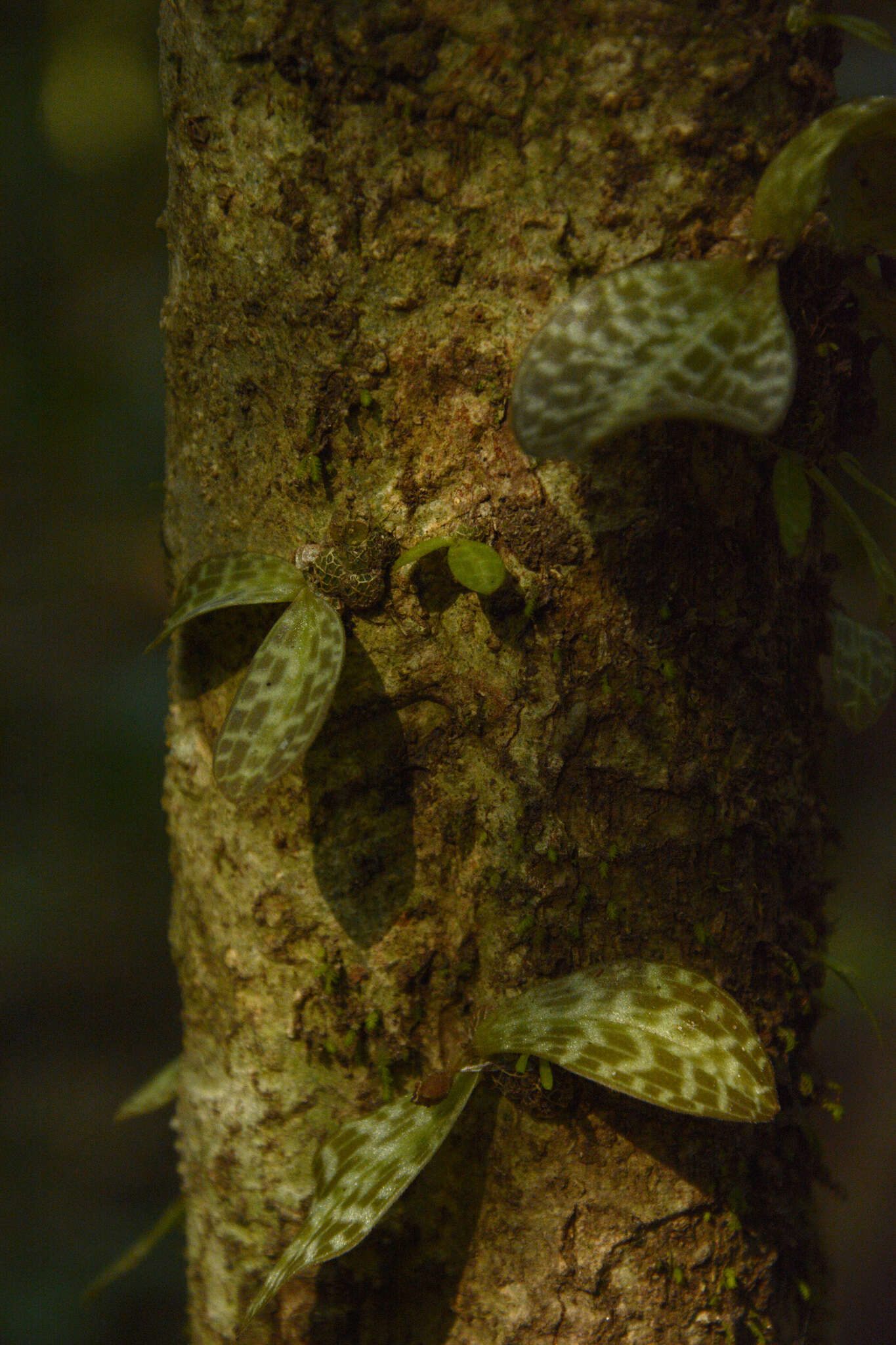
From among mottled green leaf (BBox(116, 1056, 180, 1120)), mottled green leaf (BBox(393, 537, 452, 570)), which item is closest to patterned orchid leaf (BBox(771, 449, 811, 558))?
mottled green leaf (BBox(393, 537, 452, 570))

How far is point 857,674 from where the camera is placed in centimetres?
85

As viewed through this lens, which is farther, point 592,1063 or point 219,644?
point 219,644

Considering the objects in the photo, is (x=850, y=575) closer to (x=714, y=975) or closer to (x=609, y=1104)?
(x=714, y=975)

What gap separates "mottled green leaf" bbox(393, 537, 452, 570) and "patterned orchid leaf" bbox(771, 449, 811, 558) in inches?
10.0

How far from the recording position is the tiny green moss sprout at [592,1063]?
643 mm

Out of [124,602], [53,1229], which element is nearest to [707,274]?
[124,602]

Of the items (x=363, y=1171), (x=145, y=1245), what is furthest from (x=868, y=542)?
(x=145, y=1245)

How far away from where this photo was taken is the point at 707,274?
617 millimetres

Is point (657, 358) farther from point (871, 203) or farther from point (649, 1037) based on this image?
point (649, 1037)

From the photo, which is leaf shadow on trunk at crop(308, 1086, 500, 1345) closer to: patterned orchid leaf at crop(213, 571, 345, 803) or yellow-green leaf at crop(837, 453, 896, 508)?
patterned orchid leaf at crop(213, 571, 345, 803)

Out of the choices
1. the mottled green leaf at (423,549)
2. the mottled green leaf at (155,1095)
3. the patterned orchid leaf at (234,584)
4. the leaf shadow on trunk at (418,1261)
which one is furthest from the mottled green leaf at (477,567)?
the mottled green leaf at (155,1095)

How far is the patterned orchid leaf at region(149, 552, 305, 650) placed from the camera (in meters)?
0.71

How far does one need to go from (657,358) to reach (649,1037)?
1.55ft

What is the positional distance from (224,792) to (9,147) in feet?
8.31
